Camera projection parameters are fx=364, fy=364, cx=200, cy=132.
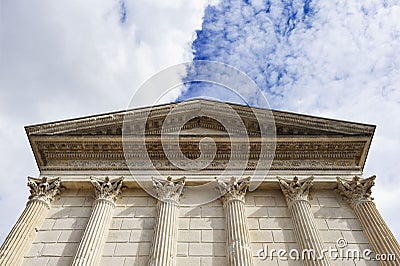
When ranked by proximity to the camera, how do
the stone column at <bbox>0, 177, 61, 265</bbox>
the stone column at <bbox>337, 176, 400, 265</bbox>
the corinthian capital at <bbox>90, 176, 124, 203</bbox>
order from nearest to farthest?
the stone column at <bbox>0, 177, 61, 265</bbox> < the stone column at <bbox>337, 176, 400, 265</bbox> < the corinthian capital at <bbox>90, 176, 124, 203</bbox>

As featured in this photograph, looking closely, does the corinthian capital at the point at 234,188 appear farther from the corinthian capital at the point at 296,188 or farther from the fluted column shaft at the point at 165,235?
the fluted column shaft at the point at 165,235

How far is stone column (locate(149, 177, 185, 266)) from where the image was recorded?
1101cm

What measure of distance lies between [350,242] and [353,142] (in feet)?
14.3

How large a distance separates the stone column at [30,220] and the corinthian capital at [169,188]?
Result: 148 inches

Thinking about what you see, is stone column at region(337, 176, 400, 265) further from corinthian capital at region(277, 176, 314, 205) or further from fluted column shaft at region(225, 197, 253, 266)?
fluted column shaft at region(225, 197, 253, 266)

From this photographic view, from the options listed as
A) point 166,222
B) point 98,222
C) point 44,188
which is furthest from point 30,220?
point 166,222

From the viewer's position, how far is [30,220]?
484 inches

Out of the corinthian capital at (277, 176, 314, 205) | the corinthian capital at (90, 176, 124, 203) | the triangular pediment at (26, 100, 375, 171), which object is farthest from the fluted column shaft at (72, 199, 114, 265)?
the corinthian capital at (277, 176, 314, 205)

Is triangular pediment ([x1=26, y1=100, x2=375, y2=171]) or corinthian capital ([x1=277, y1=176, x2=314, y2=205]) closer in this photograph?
corinthian capital ([x1=277, y1=176, x2=314, y2=205])

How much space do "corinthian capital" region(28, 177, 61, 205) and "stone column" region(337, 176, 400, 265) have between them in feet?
34.6

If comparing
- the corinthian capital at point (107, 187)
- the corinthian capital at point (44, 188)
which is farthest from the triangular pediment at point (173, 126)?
the corinthian capital at point (107, 187)

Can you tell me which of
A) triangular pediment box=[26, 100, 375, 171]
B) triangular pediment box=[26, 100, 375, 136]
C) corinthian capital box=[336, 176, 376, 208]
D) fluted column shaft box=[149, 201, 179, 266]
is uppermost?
triangular pediment box=[26, 100, 375, 136]

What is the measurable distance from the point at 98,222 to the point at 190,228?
3077 millimetres

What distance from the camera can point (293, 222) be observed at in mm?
12453
